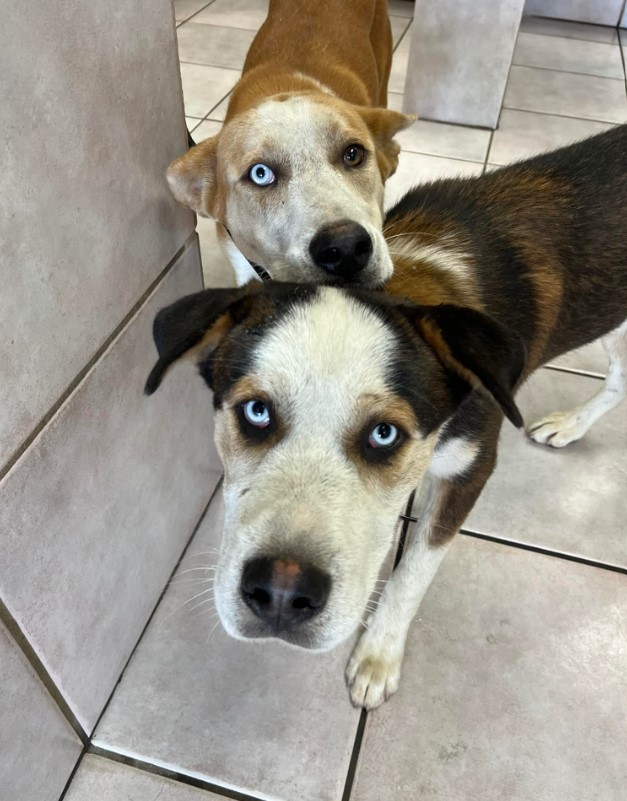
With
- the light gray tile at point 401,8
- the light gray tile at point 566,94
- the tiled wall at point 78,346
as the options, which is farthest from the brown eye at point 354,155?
the light gray tile at point 401,8

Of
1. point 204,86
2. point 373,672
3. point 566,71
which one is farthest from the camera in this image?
point 566,71

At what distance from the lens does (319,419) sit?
91 centimetres

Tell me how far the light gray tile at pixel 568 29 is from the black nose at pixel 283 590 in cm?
491

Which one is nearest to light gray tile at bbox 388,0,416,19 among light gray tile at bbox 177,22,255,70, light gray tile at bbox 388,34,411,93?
light gray tile at bbox 388,34,411,93

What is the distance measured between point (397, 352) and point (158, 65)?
2.11 ft

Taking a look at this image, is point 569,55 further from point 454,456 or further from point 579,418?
point 454,456

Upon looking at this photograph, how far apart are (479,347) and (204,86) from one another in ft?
9.85

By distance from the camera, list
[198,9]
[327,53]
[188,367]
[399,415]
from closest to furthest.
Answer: [399,415]
[188,367]
[327,53]
[198,9]

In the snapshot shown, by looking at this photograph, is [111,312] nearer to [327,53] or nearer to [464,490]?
[464,490]

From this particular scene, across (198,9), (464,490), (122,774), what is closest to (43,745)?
(122,774)

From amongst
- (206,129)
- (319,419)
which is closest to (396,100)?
(206,129)

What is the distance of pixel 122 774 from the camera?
1.23 m

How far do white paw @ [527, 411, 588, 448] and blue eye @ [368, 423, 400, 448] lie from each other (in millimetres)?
1014

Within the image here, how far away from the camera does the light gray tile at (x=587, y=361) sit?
6.81 ft
